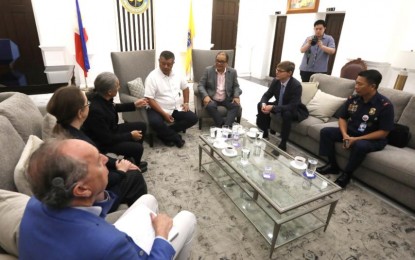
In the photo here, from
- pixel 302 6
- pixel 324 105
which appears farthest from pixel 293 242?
pixel 302 6

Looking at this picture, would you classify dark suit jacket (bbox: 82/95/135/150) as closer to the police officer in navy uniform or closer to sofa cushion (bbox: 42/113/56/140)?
sofa cushion (bbox: 42/113/56/140)

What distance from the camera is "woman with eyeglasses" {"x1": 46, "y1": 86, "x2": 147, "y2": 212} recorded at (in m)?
1.34

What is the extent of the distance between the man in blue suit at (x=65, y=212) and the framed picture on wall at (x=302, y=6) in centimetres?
555

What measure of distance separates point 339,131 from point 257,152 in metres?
0.88

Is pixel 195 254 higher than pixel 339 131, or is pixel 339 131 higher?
pixel 339 131

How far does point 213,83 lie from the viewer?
312 centimetres

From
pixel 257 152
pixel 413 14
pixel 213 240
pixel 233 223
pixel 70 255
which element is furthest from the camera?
pixel 413 14

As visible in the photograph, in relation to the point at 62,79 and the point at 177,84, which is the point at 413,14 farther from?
the point at 62,79

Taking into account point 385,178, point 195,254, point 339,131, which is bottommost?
point 195,254

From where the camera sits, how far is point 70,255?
0.63 metres

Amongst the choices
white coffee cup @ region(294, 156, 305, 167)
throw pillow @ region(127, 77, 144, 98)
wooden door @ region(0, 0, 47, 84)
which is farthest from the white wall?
white coffee cup @ region(294, 156, 305, 167)

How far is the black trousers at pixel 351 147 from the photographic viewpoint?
2074 millimetres

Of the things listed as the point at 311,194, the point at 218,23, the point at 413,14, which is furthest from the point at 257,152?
the point at 218,23

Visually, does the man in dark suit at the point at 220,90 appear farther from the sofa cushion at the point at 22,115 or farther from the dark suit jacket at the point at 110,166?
the sofa cushion at the point at 22,115
